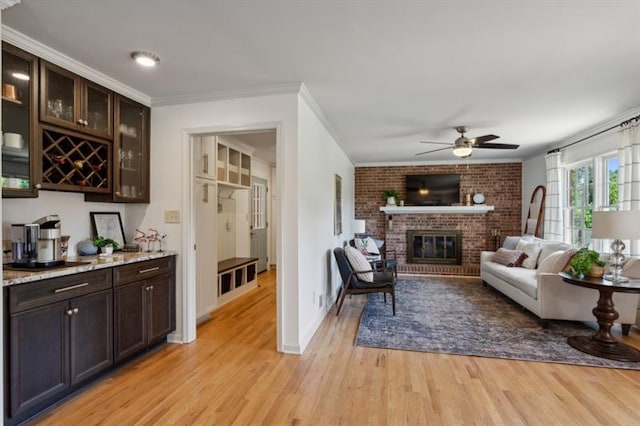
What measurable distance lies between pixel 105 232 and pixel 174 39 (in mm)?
1898

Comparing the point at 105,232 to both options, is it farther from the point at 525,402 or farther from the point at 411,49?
the point at 525,402

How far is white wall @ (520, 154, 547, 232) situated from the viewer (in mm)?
5974

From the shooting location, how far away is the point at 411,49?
2299 millimetres

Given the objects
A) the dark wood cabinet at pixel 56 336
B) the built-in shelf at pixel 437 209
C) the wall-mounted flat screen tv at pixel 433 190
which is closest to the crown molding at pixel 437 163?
the wall-mounted flat screen tv at pixel 433 190

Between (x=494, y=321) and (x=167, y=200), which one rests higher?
(x=167, y=200)

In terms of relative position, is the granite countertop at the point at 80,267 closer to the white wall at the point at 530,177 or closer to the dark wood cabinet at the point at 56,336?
the dark wood cabinet at the point at 56,336

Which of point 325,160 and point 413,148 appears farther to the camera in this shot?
point 413,148

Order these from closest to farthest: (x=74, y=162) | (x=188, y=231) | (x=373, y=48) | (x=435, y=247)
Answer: (x=373, y=48), (x=74, y=162), (x=188, y=231), (x=435, y=247)

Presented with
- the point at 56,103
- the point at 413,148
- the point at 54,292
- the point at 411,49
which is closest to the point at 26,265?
the point at 54,292

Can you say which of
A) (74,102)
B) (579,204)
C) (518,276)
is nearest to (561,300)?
(518,276)

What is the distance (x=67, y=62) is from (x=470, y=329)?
14.3 ft

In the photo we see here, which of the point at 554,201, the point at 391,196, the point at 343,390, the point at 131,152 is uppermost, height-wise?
the point at 131,152

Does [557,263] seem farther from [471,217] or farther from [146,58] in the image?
→ [146,58]

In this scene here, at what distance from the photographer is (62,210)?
2707 millimetres
